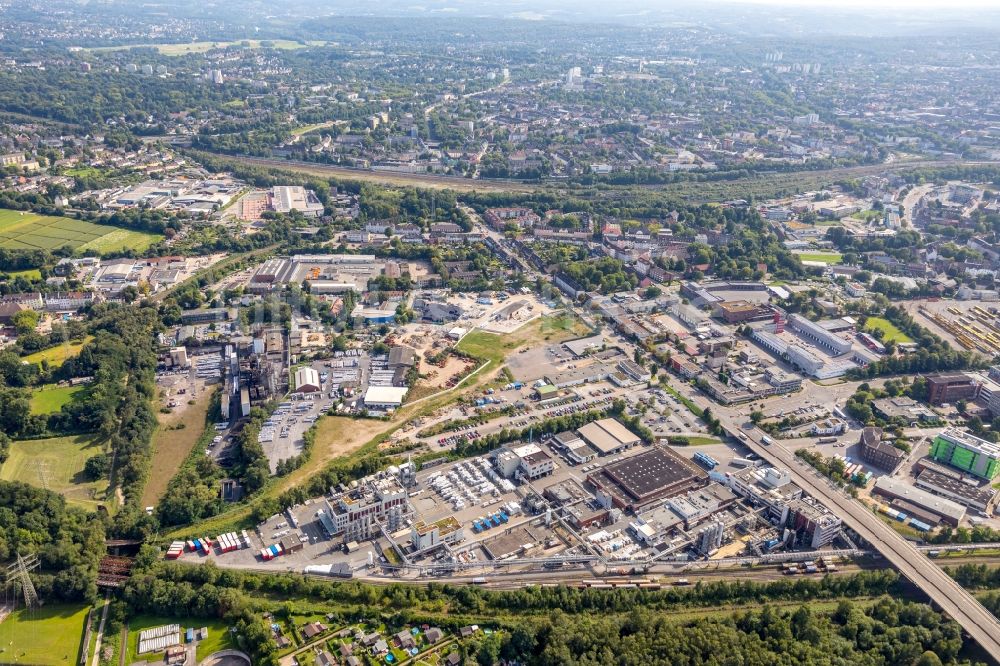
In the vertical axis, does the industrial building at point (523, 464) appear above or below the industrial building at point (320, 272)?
below

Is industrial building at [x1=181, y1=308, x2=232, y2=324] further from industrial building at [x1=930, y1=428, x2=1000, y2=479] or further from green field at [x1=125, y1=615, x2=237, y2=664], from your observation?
industrial building at [x1=930, y1=428, x2=1000, y2=479]

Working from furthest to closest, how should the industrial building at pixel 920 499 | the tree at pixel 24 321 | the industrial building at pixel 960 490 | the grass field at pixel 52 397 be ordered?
the tree at pixel 24 321
the grass field at pixel 52 397
the industrial building at pixel 960 490
the industrial building at pixel 920 499

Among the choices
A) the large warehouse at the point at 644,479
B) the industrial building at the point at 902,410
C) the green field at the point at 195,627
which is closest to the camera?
the green field at the point at 195,627

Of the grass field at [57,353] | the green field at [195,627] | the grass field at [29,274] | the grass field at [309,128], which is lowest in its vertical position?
the green field at [195,627]

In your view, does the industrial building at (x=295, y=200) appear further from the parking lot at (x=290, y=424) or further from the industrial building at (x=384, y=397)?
the industrial building at (x=384, y=397)

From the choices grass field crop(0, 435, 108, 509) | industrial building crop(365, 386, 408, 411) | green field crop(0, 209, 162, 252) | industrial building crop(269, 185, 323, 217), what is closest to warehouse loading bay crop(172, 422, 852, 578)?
industrial building crop(365, 386, 408, 411)

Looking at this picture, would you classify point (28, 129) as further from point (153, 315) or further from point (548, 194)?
point (548, 194)

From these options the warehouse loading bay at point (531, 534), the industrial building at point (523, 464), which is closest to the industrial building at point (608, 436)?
the warehouse loading bay at point (531, 534)
